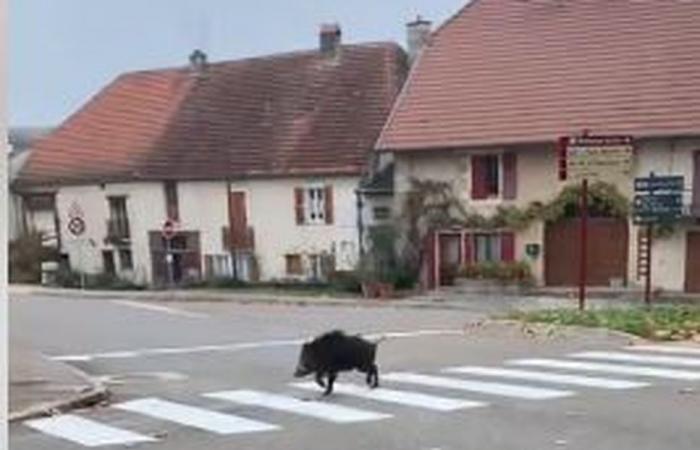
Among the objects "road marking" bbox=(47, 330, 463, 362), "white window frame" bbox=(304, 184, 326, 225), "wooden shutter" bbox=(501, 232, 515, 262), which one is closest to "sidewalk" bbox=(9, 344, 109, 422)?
"road marking" bbox=(47, 330, 463, 362)

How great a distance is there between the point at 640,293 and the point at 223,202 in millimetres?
19043

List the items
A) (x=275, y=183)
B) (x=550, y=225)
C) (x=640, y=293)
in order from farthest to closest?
(x=275, y=183) < (x=550, y=225) < (x=640, y=293)

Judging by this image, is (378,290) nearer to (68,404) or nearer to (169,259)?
(169,259)

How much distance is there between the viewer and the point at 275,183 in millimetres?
50438

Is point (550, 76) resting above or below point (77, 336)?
above

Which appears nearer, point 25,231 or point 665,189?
point 665,189

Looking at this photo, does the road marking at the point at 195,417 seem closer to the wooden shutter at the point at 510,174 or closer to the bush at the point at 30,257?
the wooden shutter at the point at 510,174

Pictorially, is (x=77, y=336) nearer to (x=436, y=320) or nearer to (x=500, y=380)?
(x=436, y=320)

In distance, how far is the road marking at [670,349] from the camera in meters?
19.1

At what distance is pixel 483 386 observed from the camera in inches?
584

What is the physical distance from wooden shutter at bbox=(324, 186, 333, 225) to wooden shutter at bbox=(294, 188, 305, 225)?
1235mm

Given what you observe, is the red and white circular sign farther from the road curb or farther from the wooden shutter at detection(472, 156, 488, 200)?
the road curb

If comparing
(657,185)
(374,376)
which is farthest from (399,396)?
(657,185)

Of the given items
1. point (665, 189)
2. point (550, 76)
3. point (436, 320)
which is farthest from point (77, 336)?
point (550, 76)
